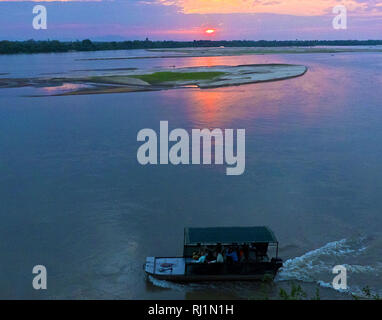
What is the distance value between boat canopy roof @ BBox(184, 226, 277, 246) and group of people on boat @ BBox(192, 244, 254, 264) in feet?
0.98

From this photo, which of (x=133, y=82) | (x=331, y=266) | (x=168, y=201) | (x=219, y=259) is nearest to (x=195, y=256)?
(x=219, y=259)

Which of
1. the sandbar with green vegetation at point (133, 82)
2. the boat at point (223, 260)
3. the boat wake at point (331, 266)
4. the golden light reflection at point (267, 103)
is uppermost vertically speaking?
the sandbar with green vegetation at point (133, 82)

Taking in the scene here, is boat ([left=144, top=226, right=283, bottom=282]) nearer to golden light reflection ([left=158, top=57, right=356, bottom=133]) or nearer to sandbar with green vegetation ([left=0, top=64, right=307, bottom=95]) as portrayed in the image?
golden light reflection ([left=158, top=57, right=356, bottom=133])

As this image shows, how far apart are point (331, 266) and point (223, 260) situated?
3187 mm

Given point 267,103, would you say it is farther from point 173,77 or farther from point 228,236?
point 228,236

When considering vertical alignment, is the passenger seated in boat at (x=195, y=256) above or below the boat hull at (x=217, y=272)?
above

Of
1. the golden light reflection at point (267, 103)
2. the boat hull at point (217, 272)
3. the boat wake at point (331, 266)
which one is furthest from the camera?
the golden light reflection at point (267, 103)

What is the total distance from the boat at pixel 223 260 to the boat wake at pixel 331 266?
794 millimetres

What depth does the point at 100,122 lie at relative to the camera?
30000 millimetres

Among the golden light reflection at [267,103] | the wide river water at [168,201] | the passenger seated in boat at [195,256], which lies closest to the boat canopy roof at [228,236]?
the passenger seated in boat at [195,256]

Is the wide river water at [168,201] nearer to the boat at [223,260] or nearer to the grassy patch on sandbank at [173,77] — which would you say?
the boat at [223,260]

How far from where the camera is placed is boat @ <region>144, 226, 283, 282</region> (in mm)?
11188

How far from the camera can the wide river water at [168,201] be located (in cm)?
1165

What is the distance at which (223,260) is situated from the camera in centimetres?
1134
